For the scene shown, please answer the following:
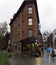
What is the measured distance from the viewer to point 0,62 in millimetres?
12812

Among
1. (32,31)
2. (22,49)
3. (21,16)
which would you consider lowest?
(22,49)

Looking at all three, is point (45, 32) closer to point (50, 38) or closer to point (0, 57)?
point (50, 38)

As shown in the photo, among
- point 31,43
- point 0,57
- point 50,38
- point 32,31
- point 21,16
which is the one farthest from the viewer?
point 50,38

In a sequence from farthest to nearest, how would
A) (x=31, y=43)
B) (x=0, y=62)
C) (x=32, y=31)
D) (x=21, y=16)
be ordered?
1. (x=21, y=16)
2. (x=32, y=31)
3. (x=31, y=43)
4. (x=0, y=62)

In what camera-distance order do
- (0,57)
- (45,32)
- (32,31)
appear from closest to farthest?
(0,57)
(32,31)
(45,32)

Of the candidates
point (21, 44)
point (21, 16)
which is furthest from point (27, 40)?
point (21, 16)

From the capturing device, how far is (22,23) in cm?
7856

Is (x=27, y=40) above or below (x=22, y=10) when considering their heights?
below

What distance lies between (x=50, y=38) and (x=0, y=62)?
157 m

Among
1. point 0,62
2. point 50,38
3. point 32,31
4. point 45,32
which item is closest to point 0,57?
point 0,62

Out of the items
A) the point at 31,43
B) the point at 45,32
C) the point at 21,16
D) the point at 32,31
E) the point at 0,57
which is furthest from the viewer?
the point at 45,32

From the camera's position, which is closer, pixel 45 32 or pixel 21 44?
pixel 21 44

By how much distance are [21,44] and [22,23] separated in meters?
6.75

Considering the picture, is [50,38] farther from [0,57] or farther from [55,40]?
[0,57]
